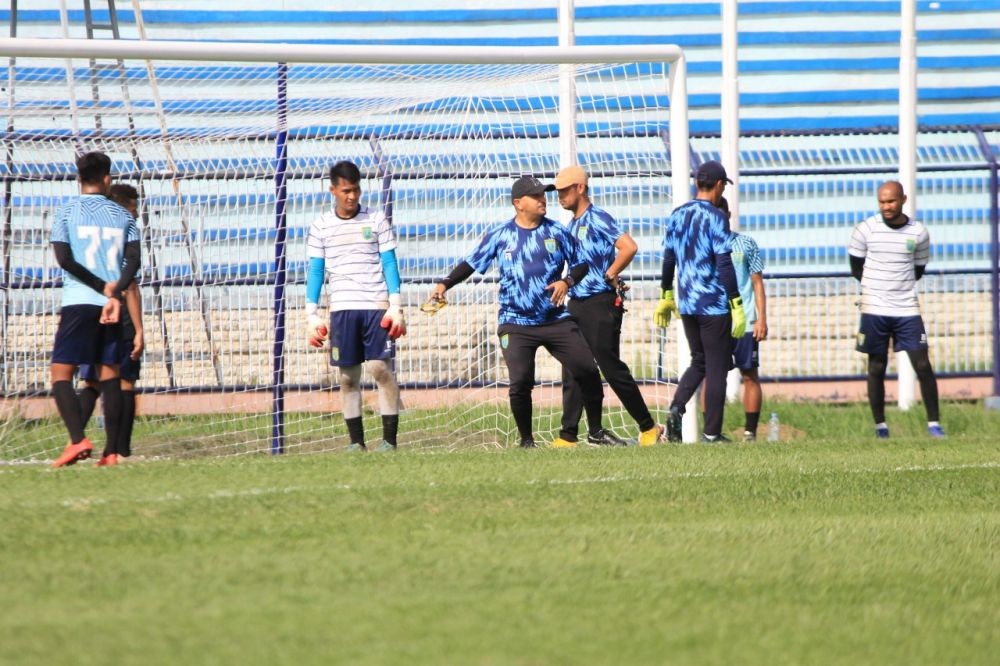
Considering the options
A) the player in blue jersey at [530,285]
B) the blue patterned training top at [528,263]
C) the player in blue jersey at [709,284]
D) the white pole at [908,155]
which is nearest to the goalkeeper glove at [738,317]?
the player in blue jersey at [709,284]

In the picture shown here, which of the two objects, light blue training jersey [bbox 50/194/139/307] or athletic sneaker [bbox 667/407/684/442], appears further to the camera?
athletic sneaker [bbox 667/407/684/442]

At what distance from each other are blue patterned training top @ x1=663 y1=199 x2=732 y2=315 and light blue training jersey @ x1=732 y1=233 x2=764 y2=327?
2.26 ft

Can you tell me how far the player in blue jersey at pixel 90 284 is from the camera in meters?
8.07

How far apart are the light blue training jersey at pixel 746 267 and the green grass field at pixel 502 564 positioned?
275 centimetres

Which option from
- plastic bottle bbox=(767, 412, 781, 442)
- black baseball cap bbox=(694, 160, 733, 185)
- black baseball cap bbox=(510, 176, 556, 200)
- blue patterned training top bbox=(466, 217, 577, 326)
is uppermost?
black baseball cap bbox=(694, 160, 733, 185)

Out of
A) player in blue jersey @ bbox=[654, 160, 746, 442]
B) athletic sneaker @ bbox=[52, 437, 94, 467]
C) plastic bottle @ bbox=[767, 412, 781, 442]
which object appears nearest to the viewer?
athletic sneaker @ bbox=[52, 437, 94, 467]

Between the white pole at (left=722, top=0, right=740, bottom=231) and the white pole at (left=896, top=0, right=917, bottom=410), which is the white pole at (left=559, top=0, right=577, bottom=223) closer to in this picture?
the white pole at (left=722, top=0, right=740, bottom=231)

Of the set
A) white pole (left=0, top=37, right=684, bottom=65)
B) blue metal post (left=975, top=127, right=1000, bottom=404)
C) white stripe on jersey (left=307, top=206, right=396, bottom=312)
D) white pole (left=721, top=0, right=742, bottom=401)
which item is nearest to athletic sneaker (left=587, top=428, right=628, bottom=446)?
white stripe on jersey (left=307, top=206, right=396, bottom=312)

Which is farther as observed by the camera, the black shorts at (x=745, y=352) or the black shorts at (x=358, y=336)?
the black shorts at (x=745, y=352)

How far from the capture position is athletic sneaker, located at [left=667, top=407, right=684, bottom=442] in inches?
388

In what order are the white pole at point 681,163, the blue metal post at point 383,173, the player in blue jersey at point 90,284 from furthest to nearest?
the blue metal post at point 383,173 → the white pole at point 681,163 → the player in blue jersey at point 90,284

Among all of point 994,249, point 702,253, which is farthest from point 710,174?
point 994,249

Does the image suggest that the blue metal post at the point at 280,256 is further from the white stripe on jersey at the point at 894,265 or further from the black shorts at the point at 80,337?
the white stripe on jersey at the point at 894,265

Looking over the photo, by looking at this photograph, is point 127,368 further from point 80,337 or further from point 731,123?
point 731,123
